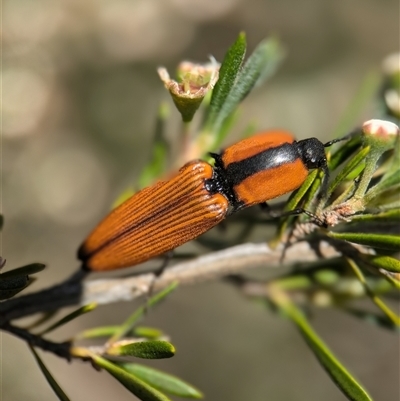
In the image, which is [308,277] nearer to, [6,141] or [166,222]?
[166,222]

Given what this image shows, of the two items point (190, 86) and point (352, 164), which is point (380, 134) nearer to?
point (352, 164)

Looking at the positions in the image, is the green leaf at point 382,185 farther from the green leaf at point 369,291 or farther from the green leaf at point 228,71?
the green leaf at point 228,71

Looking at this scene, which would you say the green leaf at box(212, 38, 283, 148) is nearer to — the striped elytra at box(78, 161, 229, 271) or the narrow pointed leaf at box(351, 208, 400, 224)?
the striped elytra at box(78, 161, 229, 271)

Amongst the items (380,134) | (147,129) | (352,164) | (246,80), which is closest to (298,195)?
(352,164)

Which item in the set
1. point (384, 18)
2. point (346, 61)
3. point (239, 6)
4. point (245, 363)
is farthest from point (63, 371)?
point (384, 18)

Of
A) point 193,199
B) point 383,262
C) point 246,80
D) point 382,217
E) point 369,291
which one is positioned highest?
point 246,80
